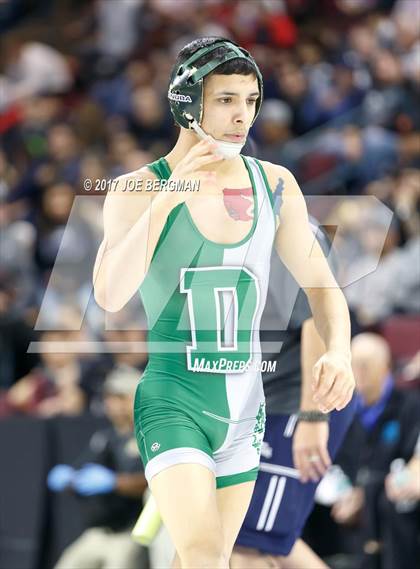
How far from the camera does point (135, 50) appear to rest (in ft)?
45.3

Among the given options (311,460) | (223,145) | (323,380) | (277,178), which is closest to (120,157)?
(311,460)

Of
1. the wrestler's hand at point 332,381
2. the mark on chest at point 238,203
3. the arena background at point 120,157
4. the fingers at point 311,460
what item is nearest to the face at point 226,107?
the mark on chest at point 238,203

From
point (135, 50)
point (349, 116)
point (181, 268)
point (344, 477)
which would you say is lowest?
point (344, 477)

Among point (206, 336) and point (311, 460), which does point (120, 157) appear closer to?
point (311, 460)

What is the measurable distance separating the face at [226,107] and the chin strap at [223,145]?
0.01 metres

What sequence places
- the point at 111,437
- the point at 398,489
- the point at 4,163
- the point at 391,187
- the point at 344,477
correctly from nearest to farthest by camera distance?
Result: 1. the point at 398,489
2. the point at 344,477
3. the point at 111,437
4. the point at 391,187
5. the point at 4,163

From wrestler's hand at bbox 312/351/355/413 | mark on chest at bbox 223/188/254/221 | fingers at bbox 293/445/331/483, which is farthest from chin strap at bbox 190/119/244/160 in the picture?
fingers at bbox 293/445/331/483

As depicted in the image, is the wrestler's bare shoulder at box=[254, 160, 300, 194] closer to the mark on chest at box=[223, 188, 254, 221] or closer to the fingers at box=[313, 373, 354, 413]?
Answer: the mark on chest at box=[223, 188, 254, 221]

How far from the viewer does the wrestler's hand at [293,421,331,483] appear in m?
5.10

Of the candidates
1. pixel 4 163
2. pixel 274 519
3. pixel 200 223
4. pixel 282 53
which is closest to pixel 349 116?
pixel 282 53

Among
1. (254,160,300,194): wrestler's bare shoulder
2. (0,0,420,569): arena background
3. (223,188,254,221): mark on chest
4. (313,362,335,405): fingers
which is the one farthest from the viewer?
(0,0,420,569): arena background

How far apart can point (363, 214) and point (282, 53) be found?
5368 millimetres

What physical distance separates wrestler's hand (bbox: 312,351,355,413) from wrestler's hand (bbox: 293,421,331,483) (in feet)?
3.61

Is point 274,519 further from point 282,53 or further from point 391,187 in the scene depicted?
point 282,53
